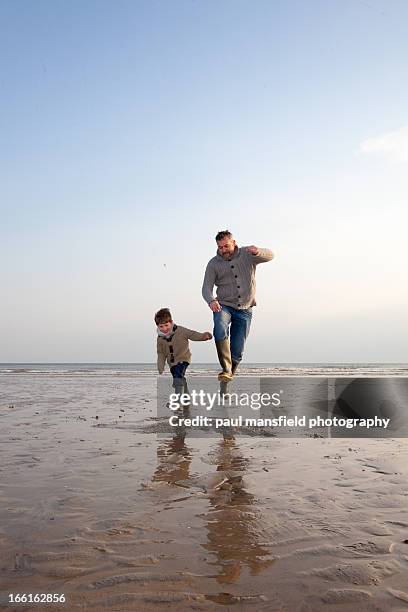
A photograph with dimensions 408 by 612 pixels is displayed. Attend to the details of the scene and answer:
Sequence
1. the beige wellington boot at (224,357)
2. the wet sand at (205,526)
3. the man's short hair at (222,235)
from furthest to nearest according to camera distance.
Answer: the man's short hair at (222,235)
the beige wellington boot at (224,357)
the wet sand at (205,526)

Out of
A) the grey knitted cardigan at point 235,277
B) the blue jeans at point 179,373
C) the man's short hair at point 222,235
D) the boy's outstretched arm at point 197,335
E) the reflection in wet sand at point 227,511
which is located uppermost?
the man's short hair at point 222,235

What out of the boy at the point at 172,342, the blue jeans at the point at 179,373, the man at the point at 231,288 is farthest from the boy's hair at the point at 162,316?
the man at the point at 231,288

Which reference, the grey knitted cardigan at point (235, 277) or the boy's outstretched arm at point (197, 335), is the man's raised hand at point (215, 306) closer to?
the grey knitted cardigan at point (235, 277)

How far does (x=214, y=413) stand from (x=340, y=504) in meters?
4.84

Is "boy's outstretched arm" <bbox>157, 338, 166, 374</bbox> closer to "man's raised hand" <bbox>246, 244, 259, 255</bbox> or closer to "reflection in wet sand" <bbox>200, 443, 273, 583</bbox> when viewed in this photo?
"man's raised hand" <bbox>246, 244, 259, 255</bbox>

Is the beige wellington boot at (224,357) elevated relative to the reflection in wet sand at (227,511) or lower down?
elevated

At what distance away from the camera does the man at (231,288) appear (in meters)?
7.39

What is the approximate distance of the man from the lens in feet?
24.2

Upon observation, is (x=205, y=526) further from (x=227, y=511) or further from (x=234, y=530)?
(x=227, y=511)

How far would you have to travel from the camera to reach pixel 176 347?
854cm

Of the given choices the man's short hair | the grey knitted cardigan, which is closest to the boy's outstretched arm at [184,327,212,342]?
the grey knitted cardigan

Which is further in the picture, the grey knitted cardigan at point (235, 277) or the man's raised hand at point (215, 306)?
the grey knitted cardigan at point (235, 277)

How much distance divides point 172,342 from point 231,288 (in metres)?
1.65

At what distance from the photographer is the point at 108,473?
12.3 ft
